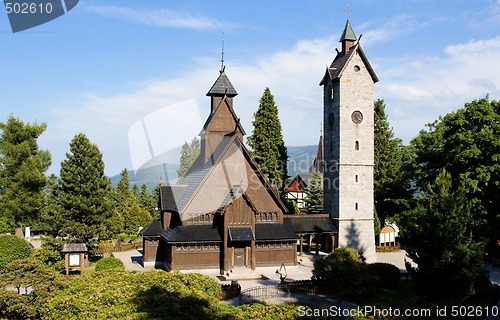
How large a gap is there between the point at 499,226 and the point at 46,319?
3011 cm

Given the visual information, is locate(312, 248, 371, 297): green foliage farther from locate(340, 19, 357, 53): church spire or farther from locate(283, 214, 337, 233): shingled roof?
locate(340, 19, 357, 53): church spire

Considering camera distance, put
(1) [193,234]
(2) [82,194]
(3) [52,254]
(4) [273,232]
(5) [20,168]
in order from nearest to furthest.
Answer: (1) [193,234] < (3) [52,254] < (4) [273,232] < (2) [82,194] < (5) [20,168]

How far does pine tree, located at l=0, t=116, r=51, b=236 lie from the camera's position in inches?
1517

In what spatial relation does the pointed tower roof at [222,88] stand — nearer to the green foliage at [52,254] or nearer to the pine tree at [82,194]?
the pine tree at [82,194]

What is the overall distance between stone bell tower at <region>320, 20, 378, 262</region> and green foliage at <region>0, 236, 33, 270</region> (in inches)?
929

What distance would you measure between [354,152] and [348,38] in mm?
9555

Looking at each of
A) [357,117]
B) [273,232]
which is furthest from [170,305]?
[357,117]

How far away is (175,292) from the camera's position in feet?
59.3

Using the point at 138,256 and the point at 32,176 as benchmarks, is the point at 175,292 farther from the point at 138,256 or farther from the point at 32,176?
the point at 32,176

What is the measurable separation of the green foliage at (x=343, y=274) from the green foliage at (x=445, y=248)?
275 cm

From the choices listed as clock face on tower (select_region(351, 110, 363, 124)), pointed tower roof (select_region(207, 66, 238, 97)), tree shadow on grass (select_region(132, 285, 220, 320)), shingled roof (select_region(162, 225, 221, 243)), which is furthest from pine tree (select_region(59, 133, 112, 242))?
clock face on tower (select_region(351, 110, 363, 124))

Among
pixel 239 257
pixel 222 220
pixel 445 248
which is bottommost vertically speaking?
pixel 239 257

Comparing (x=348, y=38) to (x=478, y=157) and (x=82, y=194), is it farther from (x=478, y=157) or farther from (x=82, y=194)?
(x=82, y=194)

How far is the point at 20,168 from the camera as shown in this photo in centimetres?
3875
